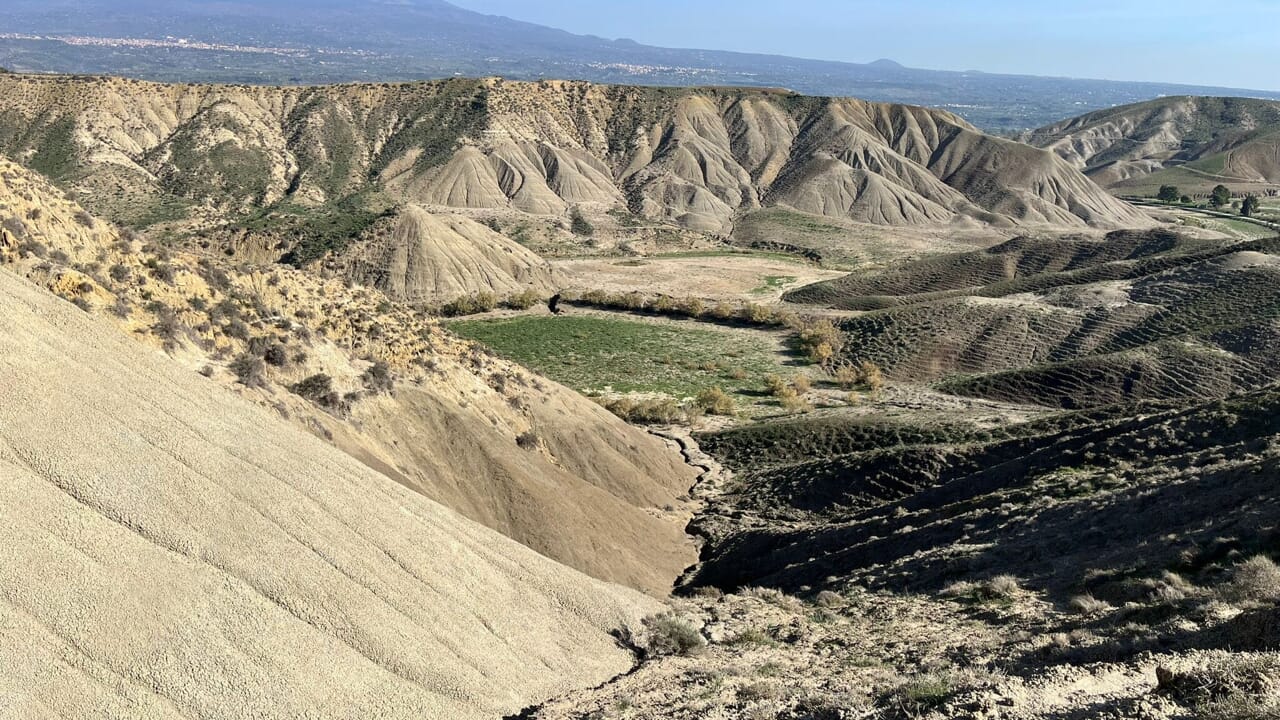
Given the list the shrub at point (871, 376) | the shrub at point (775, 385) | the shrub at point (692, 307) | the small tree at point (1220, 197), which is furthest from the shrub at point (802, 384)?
the small tree at point (1220, 197)

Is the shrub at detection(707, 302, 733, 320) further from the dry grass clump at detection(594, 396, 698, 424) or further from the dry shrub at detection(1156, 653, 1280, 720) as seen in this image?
the dry shrub at detection(1156, 653, 1280, 720)

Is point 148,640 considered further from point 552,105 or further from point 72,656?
point 552,105

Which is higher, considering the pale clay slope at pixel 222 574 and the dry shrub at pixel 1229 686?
the dry shrub at pixel 1229 686

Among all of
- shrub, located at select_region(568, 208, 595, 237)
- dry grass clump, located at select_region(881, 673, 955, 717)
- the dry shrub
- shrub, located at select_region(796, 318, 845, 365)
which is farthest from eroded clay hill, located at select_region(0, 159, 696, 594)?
shrub, located at select_region(568, 208, 595, 237)

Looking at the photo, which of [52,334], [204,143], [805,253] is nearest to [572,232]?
[805,253]

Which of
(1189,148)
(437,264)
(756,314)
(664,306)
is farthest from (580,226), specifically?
(1189,148)

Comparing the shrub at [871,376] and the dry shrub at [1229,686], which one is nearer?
the dry shrub at [1229,686]

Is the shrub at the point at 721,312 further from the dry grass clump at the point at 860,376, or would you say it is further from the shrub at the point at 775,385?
the shrub at the point at 775,385
